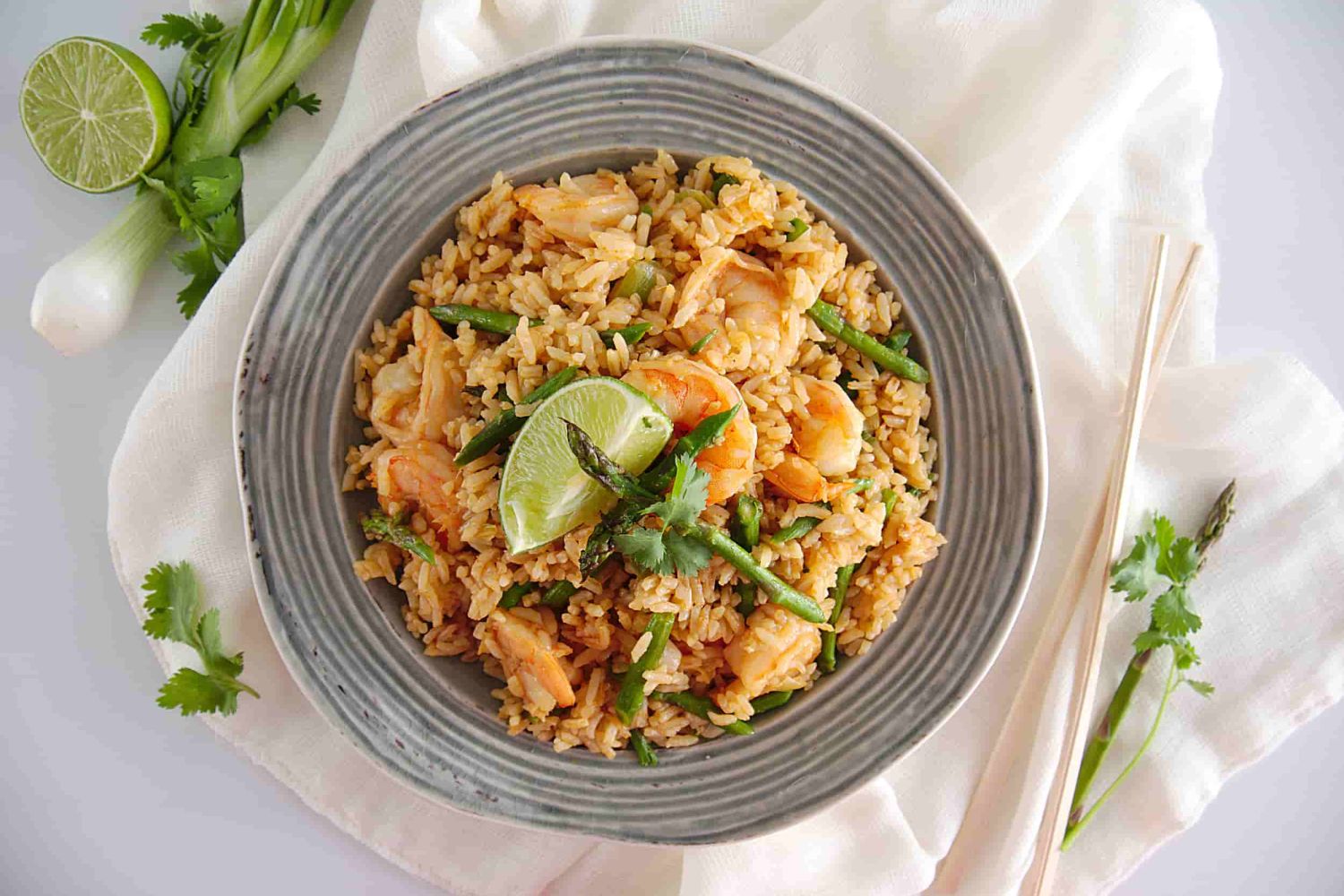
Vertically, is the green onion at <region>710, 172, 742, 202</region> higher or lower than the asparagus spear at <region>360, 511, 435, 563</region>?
higher

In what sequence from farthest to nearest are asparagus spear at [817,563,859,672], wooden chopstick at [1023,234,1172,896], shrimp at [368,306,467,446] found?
wooden chopstick at [1023,234,1172,896] → asparagus spear at [817,563,859,672] → shrimp at [368,306,467,446]

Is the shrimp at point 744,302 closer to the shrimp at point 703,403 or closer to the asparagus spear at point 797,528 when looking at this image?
the shrimp at point 703,403

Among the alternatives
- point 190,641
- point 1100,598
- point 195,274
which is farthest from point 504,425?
point 1100,598

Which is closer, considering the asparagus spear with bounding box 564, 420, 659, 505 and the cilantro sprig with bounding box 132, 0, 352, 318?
the asparagus spear with bounding box 564, 420, 659, 505

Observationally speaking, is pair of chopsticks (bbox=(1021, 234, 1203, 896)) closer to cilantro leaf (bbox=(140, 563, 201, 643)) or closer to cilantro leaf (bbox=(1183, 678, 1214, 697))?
cilantro leaf (bbox=(1183, 678, 1214, 697))

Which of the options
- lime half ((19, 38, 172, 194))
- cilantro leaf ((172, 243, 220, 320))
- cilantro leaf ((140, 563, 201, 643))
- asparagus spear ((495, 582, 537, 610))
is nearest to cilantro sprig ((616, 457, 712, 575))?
asparagus spear ((495, 582, 537, 610))

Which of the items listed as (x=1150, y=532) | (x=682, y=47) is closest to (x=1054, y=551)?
(x=1150, y=532)

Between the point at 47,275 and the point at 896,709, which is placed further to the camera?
the point at 47,275

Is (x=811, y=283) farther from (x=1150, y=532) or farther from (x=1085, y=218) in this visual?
(x=1150, y=532)
